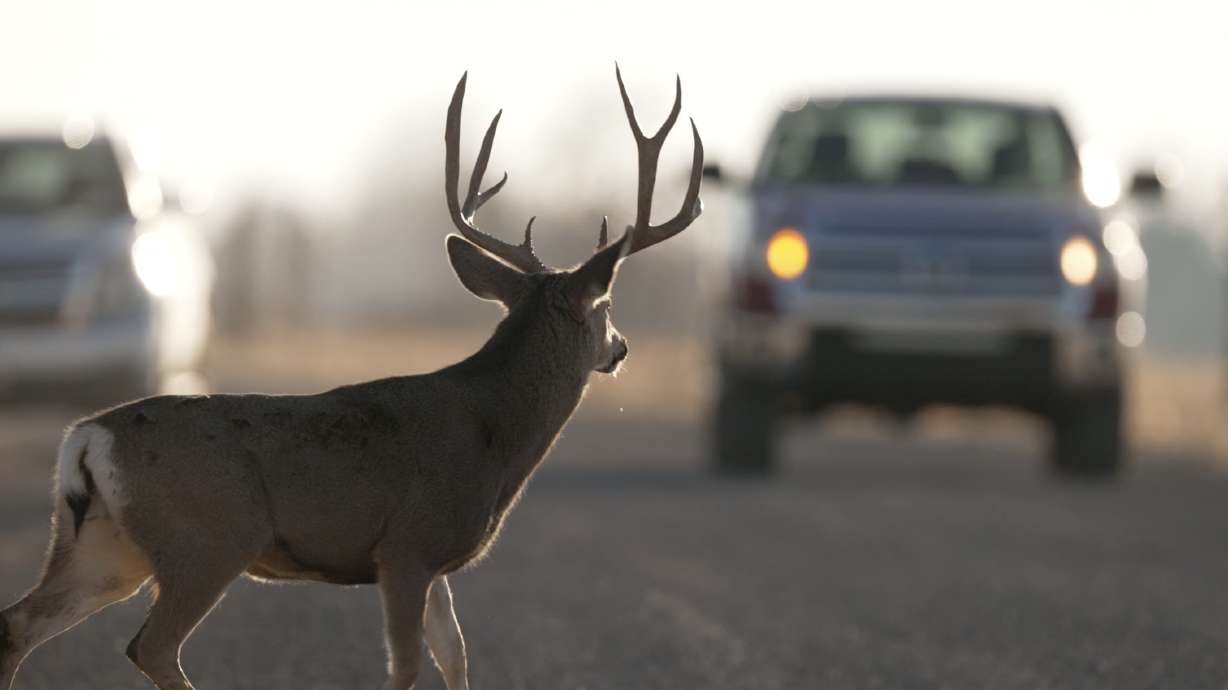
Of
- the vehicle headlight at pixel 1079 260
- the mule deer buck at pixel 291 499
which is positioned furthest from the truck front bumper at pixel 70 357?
the mule deer buck at pixel 291 499

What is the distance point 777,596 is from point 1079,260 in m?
5.38

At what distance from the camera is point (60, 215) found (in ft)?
57.4

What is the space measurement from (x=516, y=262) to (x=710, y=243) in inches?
366

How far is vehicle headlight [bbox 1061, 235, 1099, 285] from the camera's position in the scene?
15.6 meters

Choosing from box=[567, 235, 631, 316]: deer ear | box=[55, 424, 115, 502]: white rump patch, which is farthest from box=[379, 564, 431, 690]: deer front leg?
box=[567, 235, 631, 316]: deer ear

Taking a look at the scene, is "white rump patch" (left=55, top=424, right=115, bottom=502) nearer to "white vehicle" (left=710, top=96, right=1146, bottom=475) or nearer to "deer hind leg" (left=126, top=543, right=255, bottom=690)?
"deer hind leg" (left=126, top=543, right=255, bottom=690)

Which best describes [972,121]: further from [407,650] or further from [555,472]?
[407,650]

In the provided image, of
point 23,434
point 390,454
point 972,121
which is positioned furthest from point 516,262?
point 23,434

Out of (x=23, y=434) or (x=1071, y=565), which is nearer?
(x=1071, y=565)

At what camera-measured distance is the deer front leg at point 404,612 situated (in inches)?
260

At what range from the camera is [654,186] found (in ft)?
26.5

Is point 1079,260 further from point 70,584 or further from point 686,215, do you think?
point 70,584

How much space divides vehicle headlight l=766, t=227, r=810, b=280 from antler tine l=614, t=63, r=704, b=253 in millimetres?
7260

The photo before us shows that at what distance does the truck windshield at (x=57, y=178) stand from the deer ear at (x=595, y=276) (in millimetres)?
10819
